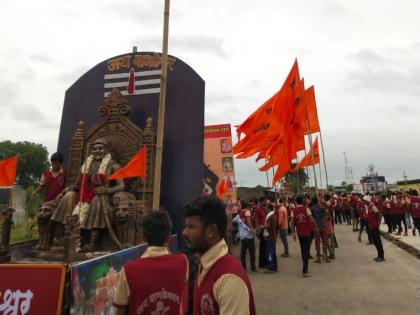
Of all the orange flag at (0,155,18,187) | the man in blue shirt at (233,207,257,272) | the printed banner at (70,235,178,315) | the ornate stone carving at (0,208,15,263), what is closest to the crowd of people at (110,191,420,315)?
the printed banner at (70,235,178,315)

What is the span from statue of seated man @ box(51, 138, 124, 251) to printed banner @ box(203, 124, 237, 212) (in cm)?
484

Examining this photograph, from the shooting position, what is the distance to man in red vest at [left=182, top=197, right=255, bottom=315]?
63.8 inches

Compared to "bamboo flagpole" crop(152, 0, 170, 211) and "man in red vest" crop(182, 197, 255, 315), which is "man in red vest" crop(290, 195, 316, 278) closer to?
"bamboo flagpole" crop(152, 0, 170, 211)

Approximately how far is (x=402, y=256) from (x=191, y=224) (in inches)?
391

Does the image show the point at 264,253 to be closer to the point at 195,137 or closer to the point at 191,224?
the point at 195,137

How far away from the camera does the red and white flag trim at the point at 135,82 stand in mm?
9109

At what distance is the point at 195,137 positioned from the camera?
8484mm

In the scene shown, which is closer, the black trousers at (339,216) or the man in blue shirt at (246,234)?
the man in blue shirt at (246,234)

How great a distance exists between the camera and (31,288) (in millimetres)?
3617

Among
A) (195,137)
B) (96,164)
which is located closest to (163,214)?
(96,164)

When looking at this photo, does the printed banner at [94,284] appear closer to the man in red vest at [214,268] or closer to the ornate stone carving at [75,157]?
the man in red vest at [214,268]

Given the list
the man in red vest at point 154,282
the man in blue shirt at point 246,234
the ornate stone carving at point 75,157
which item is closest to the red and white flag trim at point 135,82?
the ornate stone carving at point 75,157

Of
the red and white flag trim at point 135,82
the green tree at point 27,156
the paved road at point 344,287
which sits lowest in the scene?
the paved road at point 344,287

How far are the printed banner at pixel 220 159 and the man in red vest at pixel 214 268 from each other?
31.8 ft
